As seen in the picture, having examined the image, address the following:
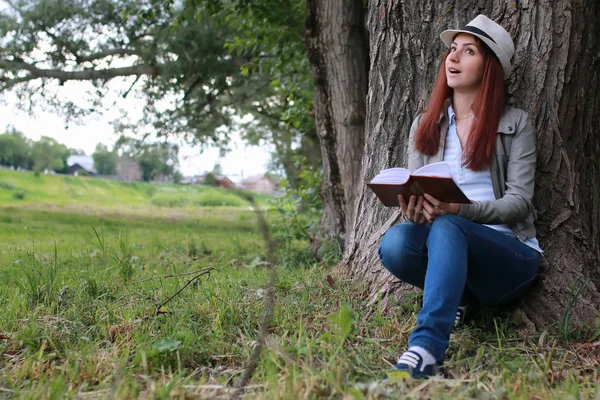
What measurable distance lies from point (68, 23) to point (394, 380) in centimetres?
970

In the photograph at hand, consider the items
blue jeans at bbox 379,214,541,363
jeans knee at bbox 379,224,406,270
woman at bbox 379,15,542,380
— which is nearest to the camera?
blue jeans at bbox 379,214,541,363

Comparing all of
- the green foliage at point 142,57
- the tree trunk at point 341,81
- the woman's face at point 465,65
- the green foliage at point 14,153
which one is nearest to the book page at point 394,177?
the woman's face at point 465,65

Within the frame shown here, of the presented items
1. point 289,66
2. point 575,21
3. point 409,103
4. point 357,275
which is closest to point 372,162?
point 409,103

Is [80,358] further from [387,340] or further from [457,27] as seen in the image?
[457,27]

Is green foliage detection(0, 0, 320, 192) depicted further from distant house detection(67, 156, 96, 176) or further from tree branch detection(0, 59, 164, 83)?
distant house detection(67, 156, 96, 176)

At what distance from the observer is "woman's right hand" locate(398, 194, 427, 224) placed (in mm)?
2636

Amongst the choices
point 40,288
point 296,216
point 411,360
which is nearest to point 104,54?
point 296,216

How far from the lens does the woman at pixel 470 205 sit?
2.38 metres

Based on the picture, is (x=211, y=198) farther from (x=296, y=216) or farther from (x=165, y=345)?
(x=296, y=216)

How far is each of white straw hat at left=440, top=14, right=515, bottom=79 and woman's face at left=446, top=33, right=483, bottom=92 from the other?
2.2 inches

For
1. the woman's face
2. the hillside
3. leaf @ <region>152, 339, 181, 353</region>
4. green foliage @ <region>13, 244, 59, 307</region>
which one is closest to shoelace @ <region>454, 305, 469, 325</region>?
the woman's face

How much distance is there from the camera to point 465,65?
2988 millimetres

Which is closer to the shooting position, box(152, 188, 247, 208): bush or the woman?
box(152, 188, 247, 208): bush

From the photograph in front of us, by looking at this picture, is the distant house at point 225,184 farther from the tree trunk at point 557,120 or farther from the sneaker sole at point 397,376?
the tree trunk at point 557,120
